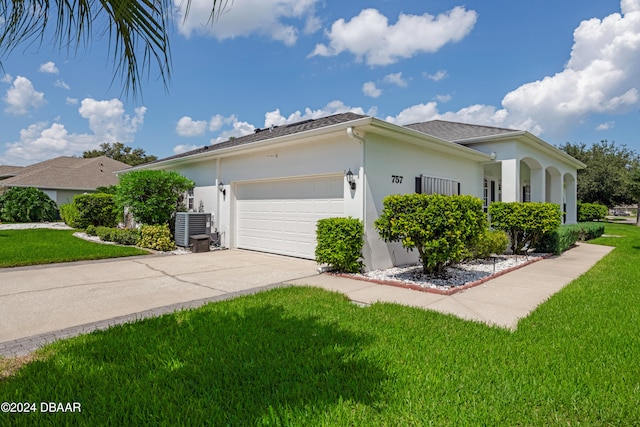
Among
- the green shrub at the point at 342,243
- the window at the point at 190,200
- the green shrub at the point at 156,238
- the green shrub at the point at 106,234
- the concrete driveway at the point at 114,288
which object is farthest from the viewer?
the window at the point at 190,200

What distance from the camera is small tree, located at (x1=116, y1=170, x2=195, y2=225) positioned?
39.2 feet

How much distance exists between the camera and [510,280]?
23.4ft

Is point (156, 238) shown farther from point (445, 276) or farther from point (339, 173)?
point (445, 276)

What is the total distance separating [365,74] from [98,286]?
11410 millimetres

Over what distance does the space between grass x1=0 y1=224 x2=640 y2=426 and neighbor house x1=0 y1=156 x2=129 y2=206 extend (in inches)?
1049

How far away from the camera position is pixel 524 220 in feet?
32.4

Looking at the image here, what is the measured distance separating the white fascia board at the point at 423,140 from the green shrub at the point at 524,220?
1.70m

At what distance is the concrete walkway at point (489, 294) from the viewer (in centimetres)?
490

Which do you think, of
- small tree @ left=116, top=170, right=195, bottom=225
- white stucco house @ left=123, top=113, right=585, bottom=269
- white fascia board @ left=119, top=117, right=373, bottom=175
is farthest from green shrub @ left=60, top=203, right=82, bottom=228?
white fascia board @ left=119, top=117, right=373, bottom=175

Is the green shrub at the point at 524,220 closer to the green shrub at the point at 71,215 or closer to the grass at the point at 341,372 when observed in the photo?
the grass at the point at 341,372

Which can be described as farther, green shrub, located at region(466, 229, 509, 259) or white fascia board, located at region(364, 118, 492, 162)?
green shrub, located at region(466, 229, 509, 259)

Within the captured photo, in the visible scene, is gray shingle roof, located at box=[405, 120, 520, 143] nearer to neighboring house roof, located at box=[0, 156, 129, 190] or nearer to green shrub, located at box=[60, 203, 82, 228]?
green shrub, located at box=[60, 203, 82, 228]

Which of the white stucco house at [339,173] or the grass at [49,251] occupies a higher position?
the white stucco house at [339,173]

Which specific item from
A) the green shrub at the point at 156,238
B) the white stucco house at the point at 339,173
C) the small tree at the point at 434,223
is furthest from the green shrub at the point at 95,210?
the small tree at the point at 434,223
